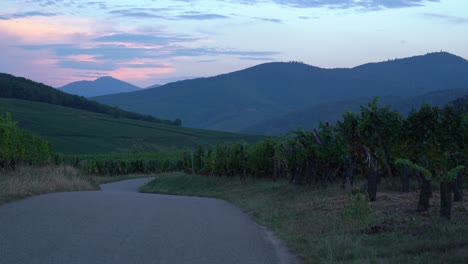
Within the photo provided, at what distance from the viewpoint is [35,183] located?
23.2m

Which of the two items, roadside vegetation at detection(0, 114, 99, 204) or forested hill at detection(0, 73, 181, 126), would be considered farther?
forested hill at detection(0, 73, 181, 126)

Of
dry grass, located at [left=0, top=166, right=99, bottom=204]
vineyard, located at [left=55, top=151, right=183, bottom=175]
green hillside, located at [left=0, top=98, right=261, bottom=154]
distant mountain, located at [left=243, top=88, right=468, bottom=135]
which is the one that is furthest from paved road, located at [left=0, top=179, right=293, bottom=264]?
distant mountain, located at [left=243, top=88, right=468, bottom=135]

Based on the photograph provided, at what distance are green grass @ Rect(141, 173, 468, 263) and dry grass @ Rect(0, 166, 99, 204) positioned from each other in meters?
7.11

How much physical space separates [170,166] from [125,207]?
5533 cm

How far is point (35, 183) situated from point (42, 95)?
10557 cm

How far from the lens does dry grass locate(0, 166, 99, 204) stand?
1962cm

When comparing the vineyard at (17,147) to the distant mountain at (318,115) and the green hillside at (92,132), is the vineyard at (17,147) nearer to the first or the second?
the green hillside at (92,132)

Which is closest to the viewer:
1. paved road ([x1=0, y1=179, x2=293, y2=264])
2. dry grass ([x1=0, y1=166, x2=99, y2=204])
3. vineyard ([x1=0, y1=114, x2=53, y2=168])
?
paved road ([x1=0, y1=179, x2=293, y2=264])

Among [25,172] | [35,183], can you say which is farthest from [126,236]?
[25,172]

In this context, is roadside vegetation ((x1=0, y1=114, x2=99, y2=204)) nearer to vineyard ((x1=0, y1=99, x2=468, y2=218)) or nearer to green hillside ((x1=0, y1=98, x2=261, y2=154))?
vineyard ((x1=0, y1=99, x2=468, y2=218))

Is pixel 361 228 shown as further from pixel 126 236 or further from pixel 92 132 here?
pixel 92 132

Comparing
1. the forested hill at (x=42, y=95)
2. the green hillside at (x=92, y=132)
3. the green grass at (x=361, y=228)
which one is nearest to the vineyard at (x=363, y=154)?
the green grass at (x=361, y=228)

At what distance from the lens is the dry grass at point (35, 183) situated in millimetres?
19622

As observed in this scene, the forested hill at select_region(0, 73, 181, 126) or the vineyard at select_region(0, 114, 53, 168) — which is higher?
the forested hill at select_region(0, 73, 181, 126)
